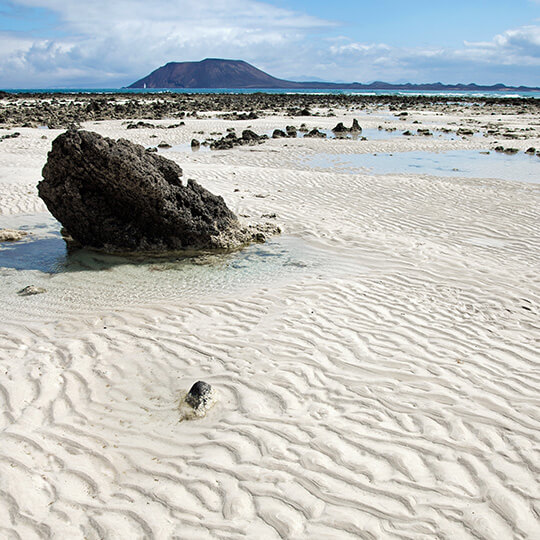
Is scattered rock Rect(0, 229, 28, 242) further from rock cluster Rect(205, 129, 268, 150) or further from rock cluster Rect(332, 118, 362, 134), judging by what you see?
rock cluster Rect(332, 118, 362, 134)

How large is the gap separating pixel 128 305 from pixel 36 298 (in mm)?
1328

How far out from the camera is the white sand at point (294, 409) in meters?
3.14

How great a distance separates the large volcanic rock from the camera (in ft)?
24.9

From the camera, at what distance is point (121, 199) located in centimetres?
795

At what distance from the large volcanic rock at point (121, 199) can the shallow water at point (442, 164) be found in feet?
29.5

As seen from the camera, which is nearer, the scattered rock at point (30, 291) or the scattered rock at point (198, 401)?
the scattered rock at point (198, 401)

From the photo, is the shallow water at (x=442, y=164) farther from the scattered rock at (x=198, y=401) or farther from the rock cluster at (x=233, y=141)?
the scattered rock at (x=198, y=401)

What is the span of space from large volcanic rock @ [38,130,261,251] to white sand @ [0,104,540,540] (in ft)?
6.46

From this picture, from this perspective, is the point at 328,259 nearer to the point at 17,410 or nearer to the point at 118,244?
the point at 118,244

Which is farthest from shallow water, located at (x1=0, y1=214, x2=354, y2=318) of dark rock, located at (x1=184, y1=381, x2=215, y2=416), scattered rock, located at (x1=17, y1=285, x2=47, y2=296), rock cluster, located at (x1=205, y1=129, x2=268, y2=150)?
rock cluster, located at (x1=205, y1=129, x2=268, y2=150)

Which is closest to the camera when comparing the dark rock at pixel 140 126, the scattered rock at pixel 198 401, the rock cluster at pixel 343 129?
the scattered rock at pixel 198 401

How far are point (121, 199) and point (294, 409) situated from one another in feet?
17.3

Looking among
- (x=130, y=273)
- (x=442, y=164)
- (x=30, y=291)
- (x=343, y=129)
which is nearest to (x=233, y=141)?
(x=343, y=129)

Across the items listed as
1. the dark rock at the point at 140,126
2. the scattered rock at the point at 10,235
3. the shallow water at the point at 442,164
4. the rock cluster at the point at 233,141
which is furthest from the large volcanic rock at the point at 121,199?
the dark rock at the point at 140,126
